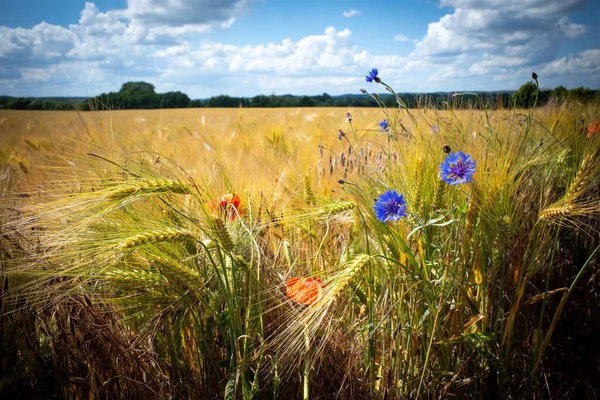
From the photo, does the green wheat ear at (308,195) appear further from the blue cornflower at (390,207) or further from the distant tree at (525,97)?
the distant tree at (525,97)

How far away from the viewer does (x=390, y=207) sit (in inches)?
31.2

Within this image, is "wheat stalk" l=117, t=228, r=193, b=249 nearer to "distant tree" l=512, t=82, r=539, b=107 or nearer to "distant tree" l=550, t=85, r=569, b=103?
"distant tree" l=512, t=82, r=539, b=107

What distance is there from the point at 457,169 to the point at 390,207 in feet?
0.58

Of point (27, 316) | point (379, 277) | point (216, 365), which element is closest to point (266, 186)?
point (379, 277)

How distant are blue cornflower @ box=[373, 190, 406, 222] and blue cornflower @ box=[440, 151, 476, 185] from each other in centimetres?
11

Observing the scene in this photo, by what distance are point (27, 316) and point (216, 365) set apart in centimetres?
57

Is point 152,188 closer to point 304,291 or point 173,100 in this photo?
point 304,291

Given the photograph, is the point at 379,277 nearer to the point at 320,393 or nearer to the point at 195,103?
the point at 320,393

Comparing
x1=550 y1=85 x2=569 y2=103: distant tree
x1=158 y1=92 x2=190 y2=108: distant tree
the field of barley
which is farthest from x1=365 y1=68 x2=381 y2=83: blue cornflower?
x1=158 y1=92 x2=190 y2=108: distant tree

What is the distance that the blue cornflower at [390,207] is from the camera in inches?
30.5

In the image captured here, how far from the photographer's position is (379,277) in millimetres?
1091

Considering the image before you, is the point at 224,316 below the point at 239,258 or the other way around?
below

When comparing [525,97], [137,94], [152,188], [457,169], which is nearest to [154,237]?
[152,188]

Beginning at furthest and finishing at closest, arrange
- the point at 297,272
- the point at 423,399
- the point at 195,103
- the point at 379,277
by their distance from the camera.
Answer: the point at 195,103
the point at 297,272
the point at 379,277
the point at 423,399
